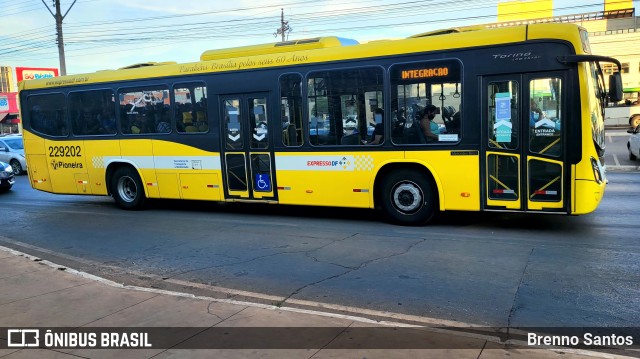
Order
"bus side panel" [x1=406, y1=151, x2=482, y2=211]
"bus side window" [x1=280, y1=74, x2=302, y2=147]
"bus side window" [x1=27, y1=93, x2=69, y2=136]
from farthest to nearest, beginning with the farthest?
"bus side window" [x1=27, y1=93, x2=69, y2=136] < "bus side window" [x1=280, y1=74, x2=302, y2=147] < "bus side panel" [x1=406, y1=151, x2=482, y2=211]

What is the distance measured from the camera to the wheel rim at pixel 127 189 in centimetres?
1202

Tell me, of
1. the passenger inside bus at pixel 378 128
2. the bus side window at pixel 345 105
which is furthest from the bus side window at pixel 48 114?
the passenger inside bus at pixel 378 128

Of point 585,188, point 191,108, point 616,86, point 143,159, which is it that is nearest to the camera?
point 585,188

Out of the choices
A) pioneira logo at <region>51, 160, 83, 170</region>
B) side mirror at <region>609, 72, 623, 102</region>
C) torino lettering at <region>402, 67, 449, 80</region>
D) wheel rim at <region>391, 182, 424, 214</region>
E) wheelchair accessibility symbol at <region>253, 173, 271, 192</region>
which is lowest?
wheel rim at <region>391, 182, 424, 214</region>

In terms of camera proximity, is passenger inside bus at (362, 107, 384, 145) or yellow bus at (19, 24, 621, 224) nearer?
yellow bus at (19, 24, 621, 224)

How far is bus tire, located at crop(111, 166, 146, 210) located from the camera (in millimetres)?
11836

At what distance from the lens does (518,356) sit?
12.4 feet

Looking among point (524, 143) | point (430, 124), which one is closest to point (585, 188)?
point (524, 143)

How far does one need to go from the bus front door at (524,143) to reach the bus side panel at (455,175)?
17 centimetres

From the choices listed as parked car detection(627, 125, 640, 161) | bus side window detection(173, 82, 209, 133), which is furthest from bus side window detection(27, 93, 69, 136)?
parked car detection(627, 125, 640, 161)

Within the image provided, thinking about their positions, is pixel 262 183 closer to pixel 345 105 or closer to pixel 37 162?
pixel 345 105

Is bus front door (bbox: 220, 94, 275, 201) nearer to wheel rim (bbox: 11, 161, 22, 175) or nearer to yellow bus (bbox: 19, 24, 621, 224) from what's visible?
yellow bus (bbox: 19, 24, 621, 224)

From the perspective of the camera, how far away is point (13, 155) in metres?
21.5

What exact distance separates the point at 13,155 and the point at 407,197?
63.6ft
